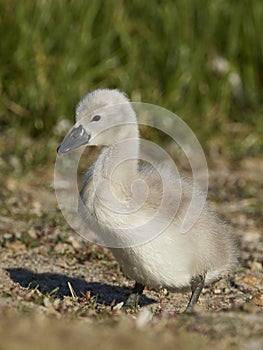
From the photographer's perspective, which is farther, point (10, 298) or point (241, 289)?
point (241, 289)

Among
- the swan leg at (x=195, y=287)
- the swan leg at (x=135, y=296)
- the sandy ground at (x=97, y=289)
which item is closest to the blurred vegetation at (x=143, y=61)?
the sandy ground at (x=97, y=289)

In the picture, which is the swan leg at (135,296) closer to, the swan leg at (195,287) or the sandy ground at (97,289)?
the sandy ground at (97,289)

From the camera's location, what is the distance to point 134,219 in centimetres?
438

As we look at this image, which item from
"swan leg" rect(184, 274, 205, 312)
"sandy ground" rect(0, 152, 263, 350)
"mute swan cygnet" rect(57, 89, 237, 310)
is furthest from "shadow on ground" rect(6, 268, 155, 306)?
"swan leg" rect(184, 274, 205, 312)

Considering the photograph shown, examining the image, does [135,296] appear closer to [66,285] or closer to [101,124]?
[66,285]

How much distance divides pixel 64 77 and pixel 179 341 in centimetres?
526

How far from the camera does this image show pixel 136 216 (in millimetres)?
4391

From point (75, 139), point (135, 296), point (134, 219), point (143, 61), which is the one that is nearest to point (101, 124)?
point (75, 139)

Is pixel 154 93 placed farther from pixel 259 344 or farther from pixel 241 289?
pixel 259 344

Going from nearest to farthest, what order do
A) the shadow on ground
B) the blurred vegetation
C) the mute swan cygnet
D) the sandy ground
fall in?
the sandy ground → the mute swan cygnet → the shadow on ground → the blurred vegetation

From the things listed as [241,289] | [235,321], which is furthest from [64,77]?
[235,321]

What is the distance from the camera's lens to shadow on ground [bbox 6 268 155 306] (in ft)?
16.6

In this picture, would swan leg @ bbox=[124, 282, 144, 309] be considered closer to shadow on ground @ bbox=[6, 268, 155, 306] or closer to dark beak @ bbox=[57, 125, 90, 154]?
shadow on ground @ bbox=[6, 268, 155, 306]

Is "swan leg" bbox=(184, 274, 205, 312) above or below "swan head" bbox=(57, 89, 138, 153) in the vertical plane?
below
